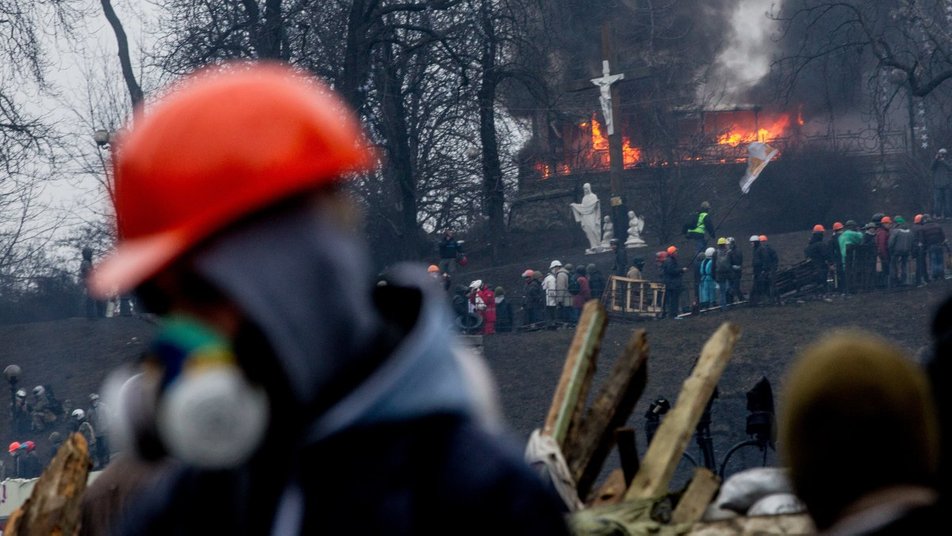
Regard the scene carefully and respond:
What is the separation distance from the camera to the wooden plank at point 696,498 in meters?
4.91

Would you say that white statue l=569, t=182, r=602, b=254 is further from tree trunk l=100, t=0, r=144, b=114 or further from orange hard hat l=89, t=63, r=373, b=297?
orange hard hat l=89, t=63, r=373, b=297

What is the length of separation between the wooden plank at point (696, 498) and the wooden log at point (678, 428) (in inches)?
3.6

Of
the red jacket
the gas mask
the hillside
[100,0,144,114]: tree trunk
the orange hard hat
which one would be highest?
[100,0,144,114]: tree trunk

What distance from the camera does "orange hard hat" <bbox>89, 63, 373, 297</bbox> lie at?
146cm

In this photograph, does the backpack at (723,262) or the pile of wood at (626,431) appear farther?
the backpack at (723,262)

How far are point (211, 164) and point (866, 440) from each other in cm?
129

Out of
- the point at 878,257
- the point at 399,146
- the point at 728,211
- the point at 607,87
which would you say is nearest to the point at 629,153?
the point at 728,211

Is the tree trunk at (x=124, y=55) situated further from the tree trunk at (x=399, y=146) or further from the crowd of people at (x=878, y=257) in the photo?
the crowd of people at (x=878, y=257)

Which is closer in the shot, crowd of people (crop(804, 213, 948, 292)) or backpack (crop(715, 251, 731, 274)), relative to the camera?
backpack (crop(715, 251, 731, 274))

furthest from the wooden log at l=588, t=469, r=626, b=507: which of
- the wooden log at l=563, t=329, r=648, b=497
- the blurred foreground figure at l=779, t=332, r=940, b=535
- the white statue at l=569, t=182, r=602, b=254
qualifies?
the white statue at l=569, t=182, r=602, b=254

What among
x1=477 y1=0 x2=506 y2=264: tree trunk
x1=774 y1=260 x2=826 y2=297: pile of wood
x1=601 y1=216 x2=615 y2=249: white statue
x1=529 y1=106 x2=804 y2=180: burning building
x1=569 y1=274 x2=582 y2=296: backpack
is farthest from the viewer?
x1=529 y1=106 x2=804 y2=180: burning building

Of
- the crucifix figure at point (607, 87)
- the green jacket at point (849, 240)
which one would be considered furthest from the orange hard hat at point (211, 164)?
the crucifix figure at point (607, 87)

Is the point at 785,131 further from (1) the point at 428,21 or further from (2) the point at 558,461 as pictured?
(2) the point at 558,461

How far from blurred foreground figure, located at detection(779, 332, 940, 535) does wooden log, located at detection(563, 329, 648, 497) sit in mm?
2851
